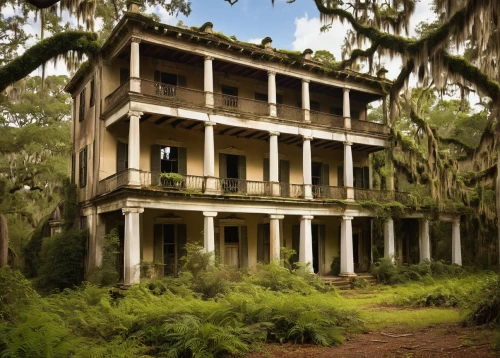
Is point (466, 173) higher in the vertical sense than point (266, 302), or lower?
higher

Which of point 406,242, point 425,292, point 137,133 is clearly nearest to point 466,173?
point 406,242

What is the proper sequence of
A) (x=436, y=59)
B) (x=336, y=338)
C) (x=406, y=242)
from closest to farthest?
(x=336, y=338)
(x=436, y=59)
(x=406, y=242)

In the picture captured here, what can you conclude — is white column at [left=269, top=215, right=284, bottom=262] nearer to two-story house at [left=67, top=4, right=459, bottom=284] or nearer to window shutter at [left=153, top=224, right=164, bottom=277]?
two-story house at [left=67, top=4, right=459, bottom=284]

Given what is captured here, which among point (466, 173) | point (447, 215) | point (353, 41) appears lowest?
point (447, 215)

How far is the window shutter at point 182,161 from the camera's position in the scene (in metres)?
20.7

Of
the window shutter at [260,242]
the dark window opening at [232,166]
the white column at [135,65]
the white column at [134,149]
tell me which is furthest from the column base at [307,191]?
the white column at [135,65]

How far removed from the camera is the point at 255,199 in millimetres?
19828

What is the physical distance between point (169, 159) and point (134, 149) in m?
3.23

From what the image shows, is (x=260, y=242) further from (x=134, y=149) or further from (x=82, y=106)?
(x=82, y=106)

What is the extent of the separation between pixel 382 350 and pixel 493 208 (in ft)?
62.6

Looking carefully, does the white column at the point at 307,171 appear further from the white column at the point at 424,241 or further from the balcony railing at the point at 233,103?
the white column at the point at 424,241

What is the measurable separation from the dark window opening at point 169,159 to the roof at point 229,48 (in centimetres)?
483

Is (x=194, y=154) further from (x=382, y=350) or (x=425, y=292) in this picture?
(x=382, y=350)

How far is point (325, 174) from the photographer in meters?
25.7
